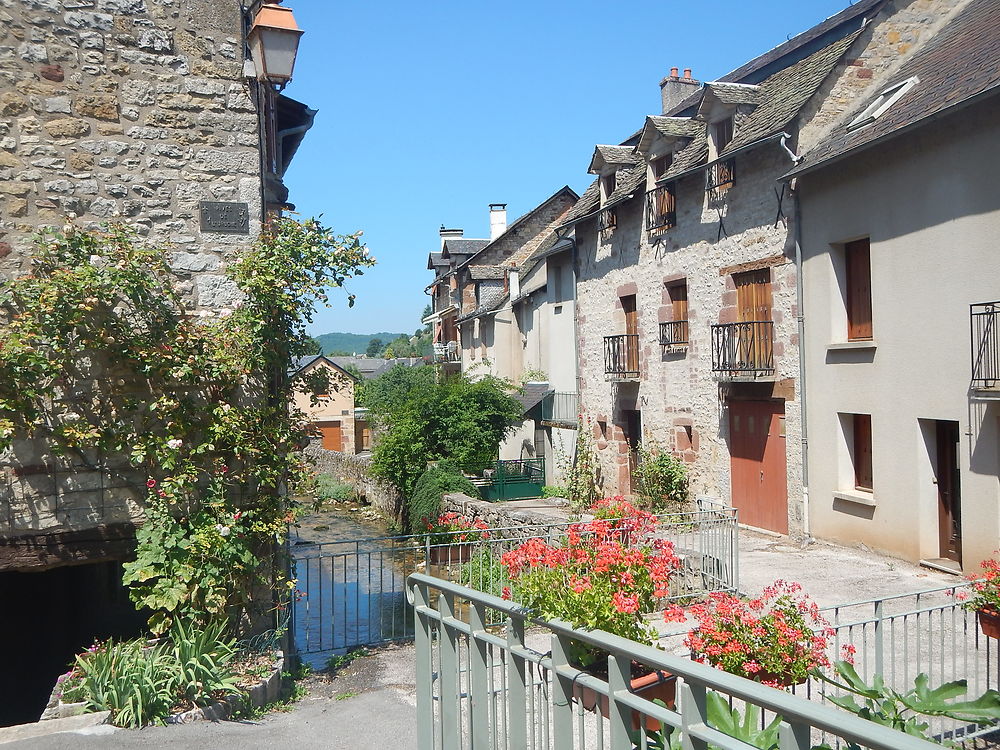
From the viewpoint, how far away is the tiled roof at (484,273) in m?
34.1

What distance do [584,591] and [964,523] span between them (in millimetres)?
8475

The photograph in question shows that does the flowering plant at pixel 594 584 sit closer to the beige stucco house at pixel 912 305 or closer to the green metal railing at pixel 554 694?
the green metal railing at pixel 554 694

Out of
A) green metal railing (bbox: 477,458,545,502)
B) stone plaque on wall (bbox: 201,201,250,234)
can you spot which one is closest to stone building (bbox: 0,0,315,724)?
stone plaque on wall (bbox: 201,201,250,234)

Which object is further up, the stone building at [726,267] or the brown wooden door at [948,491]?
the stone building at [726,267]

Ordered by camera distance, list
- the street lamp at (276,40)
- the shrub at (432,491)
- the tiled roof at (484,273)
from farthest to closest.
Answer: the tiled roof at (484,273)
the shrub at (432,491)
the street lamp at (276,40)

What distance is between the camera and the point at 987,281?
397 inches

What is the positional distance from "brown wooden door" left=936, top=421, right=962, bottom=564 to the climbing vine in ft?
27.5

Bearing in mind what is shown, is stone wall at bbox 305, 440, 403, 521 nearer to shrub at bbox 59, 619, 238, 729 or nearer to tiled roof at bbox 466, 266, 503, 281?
tiled roof at bbox 466, 266, 503, 281

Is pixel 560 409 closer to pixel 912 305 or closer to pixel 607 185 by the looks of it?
pixel 607 185

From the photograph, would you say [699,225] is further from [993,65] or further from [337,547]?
[337,547]

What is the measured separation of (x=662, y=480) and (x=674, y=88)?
12.8 meters

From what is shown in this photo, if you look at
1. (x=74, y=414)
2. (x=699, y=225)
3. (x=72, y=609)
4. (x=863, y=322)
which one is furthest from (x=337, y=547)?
(x=74, y=414)

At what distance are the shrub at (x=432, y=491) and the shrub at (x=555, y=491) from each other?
2747mm

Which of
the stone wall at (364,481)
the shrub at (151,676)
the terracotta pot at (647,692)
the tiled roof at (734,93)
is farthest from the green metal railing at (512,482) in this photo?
the terracotta pot at (647,692)
